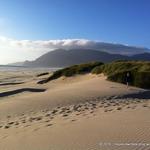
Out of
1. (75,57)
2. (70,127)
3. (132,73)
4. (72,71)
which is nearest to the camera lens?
(70,127)

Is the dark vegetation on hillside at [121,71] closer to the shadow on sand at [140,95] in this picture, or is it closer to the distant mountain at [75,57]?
the shadow on sand at [140,95]

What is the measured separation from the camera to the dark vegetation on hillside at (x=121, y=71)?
65.0 feet

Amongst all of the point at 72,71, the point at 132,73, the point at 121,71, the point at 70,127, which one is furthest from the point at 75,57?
the point at 70,127

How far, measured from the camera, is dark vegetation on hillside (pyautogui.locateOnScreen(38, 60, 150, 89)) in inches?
780

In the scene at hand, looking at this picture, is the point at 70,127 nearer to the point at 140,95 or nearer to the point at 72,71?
the point at 140,95

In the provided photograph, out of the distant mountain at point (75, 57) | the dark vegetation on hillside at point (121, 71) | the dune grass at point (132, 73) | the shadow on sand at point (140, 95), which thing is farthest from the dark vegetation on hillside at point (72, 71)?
the distant mountain at point (75, 57)

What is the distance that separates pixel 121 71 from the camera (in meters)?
21.0

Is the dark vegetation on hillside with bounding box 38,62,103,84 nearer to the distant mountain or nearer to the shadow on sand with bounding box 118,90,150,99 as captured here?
the shadow on sand with bounding box 118,90,150,99

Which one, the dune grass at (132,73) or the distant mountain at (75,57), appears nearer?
the dune grass at (132,73)

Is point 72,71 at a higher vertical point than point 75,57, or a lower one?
lower

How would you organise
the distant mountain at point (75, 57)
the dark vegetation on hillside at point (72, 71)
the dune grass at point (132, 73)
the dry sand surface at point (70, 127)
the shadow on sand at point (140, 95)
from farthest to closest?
the distant mountain at point (75, 57) < the dark vegetation on hillside at point (72, 71) < the dune grass at point (132, 73) < the shadow on sand at point (140, 95) < the dry sand surface at point (70, 127)

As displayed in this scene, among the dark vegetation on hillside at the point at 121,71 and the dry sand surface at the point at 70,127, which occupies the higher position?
the dark vegetation on hillside at the point at 121,71

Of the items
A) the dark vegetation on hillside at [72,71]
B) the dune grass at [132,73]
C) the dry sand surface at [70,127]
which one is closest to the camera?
the dry sand surface at [70,127]

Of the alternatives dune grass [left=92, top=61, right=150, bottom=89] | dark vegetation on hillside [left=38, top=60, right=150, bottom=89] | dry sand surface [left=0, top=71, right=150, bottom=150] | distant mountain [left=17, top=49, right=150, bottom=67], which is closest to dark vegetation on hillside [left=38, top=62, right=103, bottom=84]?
dark vegetation on hillside [left=38, top=60, right=150, bottom=89]
